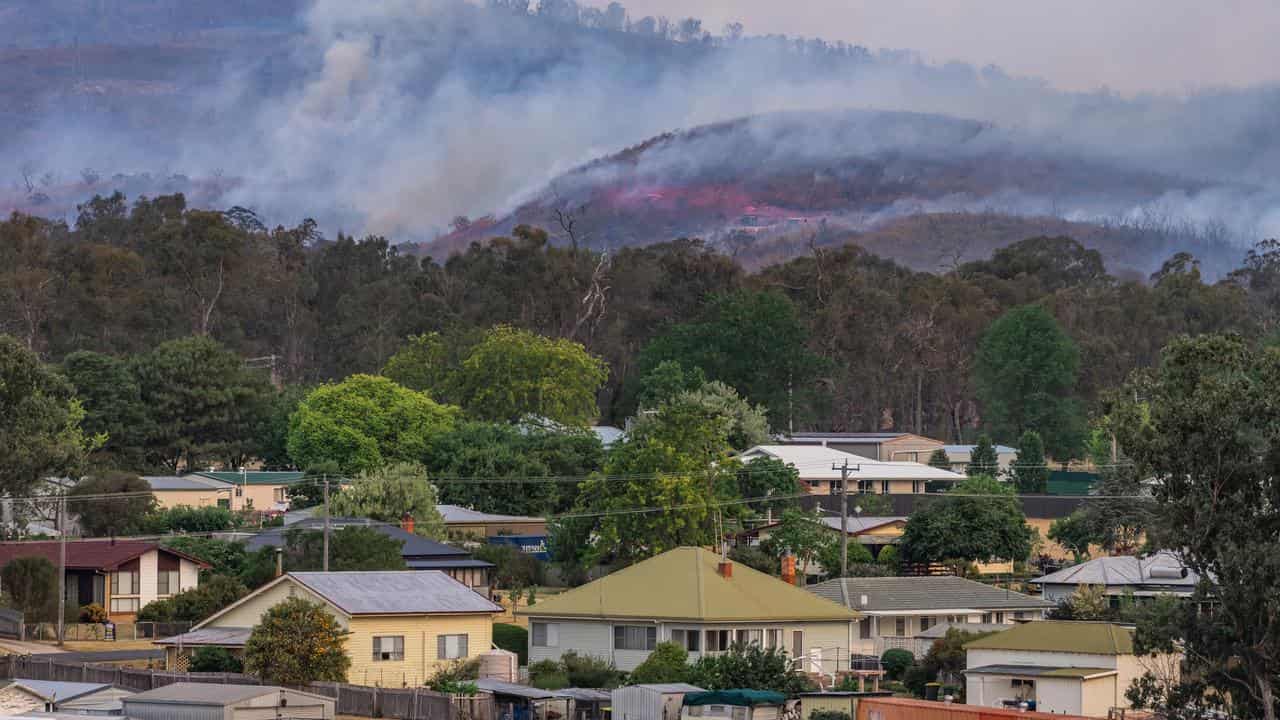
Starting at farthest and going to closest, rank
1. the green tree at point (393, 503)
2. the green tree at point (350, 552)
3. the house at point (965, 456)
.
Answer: the house at point (965, 456) < the green tree at point (393, 503) < the green tree at point (350, 552)

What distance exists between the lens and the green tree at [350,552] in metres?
71.9

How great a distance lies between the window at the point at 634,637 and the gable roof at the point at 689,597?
441 millimetres

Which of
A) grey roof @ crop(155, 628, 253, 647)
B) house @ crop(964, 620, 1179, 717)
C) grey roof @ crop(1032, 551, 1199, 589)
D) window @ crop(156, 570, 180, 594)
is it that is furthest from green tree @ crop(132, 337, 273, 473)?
house @ crop(964, 620, 1179, 717)

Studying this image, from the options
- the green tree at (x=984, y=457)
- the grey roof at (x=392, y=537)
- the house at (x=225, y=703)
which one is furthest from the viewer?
the green tree at (x=984, y=457)

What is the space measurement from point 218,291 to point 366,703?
11573 cm

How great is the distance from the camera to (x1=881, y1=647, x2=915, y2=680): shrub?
213 feet

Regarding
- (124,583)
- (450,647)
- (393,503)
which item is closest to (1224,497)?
(450,647)

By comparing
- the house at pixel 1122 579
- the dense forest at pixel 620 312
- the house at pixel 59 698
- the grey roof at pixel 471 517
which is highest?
the dense forest at pixel 620 312

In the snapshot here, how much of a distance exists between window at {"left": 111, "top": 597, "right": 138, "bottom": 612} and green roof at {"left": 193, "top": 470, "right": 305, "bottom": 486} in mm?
33723

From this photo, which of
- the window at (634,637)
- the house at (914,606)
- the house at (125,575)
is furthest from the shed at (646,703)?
the house at (125,575)

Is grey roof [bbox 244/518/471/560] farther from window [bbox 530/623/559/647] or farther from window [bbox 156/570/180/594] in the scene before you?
window [bbox 530/623/559/647]

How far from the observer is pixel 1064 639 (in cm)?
5672

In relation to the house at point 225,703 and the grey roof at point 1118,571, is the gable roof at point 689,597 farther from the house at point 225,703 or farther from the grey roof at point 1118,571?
the grey roof at point 1118,571

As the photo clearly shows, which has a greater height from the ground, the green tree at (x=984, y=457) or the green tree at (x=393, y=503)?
the green tree at (x=984, y=457)
